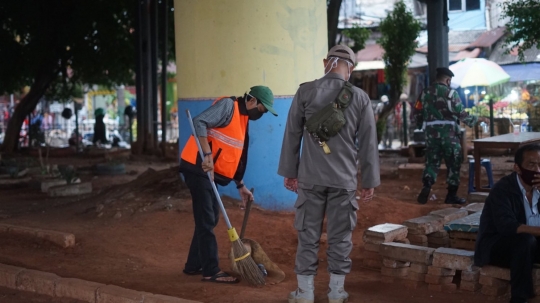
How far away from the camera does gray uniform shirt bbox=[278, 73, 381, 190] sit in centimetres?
516

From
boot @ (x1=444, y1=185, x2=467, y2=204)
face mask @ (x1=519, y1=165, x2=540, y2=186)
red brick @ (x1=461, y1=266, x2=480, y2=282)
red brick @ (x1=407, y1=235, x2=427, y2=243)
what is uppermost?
face mask @ (x1=519, y1=165, x2=540, y2=186)

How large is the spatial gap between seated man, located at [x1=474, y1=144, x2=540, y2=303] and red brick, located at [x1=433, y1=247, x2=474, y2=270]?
0.24 feet

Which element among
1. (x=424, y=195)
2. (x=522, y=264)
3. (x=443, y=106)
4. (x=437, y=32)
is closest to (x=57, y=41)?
(x=437, y=32)

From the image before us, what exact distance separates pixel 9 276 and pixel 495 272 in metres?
4.13

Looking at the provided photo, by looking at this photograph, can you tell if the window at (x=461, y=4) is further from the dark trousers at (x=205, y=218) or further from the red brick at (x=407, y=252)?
the dark trousers at (x=205, y=218)

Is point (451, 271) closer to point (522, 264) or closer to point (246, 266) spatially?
point (522, 264)

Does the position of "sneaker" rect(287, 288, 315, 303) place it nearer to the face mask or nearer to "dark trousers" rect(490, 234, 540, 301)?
→ "dark trousers" rect(490, 234, 540, 301)

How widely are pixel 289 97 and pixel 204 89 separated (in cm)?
106

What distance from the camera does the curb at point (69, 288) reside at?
5613 millimetres

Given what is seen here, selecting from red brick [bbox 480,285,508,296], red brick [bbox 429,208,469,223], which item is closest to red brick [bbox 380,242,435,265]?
red brick [bbox 480,285,508,296]

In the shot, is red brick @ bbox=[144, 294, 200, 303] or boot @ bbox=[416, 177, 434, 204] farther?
boot @ bbox=[416, 177, 434, 204]

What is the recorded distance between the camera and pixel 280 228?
26.9 feet

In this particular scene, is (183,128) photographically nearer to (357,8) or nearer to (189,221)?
(189,221)

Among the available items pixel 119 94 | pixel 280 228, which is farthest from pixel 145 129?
pixel 119 94
